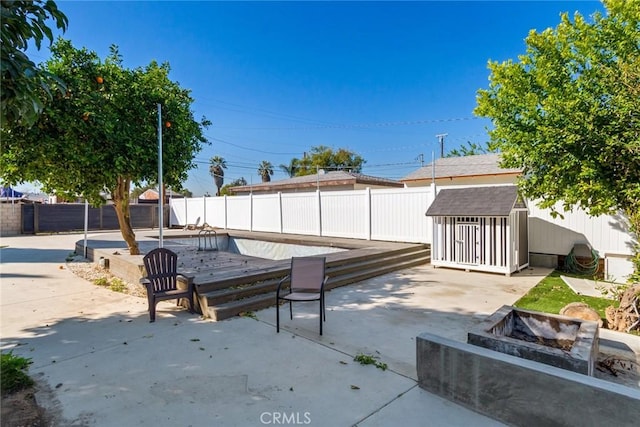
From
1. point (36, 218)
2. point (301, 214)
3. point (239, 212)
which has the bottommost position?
point (36, 218)

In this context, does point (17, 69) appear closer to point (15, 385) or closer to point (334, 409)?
point (15, 385)

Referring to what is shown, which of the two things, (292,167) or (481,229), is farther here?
(292,167)

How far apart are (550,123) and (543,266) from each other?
4841 millimetres

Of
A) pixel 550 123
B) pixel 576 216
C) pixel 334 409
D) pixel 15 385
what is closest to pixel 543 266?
pixel 576 216

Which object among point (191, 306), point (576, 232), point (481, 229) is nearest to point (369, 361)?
point (191, 306)

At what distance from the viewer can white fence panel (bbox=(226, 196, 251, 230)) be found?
17.3 metres

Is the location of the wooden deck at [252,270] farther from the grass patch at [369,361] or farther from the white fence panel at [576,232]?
the white fence panel at [576,232]

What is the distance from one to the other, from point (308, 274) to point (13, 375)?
330 centimetres

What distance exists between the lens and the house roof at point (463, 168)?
17500mm

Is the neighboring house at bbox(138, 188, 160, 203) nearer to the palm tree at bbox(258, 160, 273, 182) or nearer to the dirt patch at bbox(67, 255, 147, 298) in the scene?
the palm tree at bbox(258, 160, 273, 182)

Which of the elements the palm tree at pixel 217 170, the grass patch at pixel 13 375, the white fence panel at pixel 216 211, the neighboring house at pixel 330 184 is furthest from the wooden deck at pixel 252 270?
the palm tree at pixel 217 170

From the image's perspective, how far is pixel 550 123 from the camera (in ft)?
19.8

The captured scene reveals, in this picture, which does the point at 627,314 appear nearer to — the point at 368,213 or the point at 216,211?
the point at 368,213

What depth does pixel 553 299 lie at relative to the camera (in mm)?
6035
